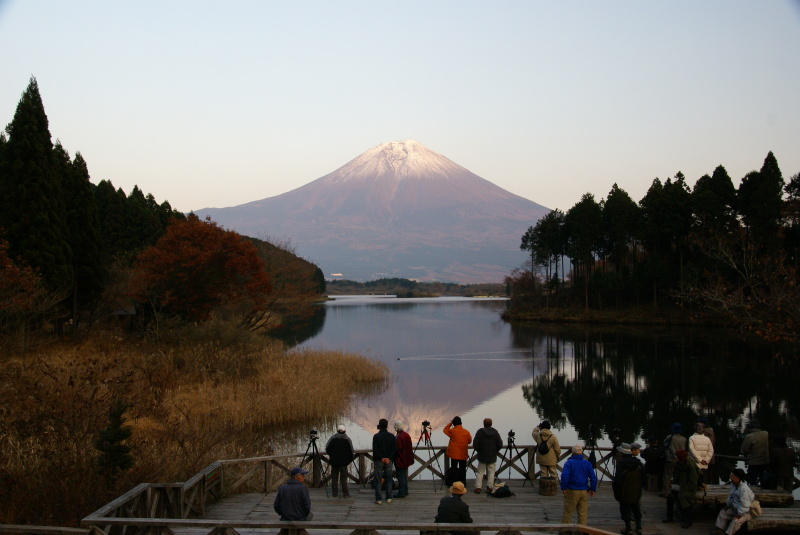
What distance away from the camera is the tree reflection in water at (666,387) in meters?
23.2

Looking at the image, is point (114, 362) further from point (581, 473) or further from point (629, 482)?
point (629, 482)

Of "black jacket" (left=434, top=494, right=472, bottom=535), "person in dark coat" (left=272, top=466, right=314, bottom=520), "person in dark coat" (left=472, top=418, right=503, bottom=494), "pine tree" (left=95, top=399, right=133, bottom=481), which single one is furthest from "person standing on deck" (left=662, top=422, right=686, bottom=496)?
"pine tree" (left=95, top=399, right=133, bottom=481)

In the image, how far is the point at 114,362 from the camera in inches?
733

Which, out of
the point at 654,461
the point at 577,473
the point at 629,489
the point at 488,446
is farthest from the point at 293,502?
the point at 654,461

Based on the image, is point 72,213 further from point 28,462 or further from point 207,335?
point 28,462

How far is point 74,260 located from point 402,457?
70.9 feet

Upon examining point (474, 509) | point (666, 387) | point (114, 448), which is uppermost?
point (114, 448)

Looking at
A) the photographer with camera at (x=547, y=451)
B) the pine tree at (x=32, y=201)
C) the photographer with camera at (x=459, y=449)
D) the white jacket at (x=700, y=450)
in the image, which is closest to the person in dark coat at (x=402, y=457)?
the photographer with camera at (x=459, y=449)

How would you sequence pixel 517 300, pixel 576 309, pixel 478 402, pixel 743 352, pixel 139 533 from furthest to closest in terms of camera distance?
1. pixel 517 300
2. pixel 576 309
3. pixel 743 352
4. pixel 478 402
5. pixel 139 533

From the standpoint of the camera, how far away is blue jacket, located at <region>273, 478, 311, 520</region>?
352 inches

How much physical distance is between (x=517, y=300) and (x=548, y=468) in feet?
232

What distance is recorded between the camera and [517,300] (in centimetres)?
8181

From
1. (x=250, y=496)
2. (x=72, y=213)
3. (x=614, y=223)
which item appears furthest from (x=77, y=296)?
(x=614, y=223)

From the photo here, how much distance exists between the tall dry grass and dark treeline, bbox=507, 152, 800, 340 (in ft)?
81.8
